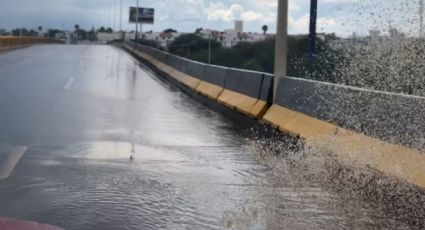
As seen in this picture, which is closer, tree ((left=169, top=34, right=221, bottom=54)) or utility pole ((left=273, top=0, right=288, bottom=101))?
utility pole ((left=273, top=0, right=288, bottom=101))

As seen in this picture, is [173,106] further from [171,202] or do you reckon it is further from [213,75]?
[171,202]

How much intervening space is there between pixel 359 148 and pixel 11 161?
191 inches

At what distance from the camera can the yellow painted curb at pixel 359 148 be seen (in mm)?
8547

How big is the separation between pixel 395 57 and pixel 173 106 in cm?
839

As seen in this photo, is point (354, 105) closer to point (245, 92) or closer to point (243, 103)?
point (243, 103)

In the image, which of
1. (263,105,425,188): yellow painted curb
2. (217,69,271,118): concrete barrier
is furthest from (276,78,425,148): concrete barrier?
(217,69,271,118): concrete barrier

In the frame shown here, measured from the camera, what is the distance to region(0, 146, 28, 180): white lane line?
328 inches

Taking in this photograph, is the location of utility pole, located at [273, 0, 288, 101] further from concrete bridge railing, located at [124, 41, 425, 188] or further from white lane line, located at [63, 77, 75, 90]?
white lane line, located at [63, 77, 75, 90]

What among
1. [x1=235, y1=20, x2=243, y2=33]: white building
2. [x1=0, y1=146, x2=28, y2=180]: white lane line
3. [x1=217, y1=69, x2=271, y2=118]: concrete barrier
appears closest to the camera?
[x1=0, y1=146, x2=28, y2=180]: white lane line

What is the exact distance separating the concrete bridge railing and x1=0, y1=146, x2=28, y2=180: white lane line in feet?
14.6

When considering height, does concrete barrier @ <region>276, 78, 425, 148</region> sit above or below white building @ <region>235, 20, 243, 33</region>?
below

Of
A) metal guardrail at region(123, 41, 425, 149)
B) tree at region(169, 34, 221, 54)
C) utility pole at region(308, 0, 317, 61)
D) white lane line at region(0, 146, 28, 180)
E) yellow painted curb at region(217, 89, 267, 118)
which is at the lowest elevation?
white lane line at region(0, 146, 28, 180)

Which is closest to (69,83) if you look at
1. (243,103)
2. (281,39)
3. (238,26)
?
(243,103)

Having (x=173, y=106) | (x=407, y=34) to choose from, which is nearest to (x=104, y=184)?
(x=407, y=34)
